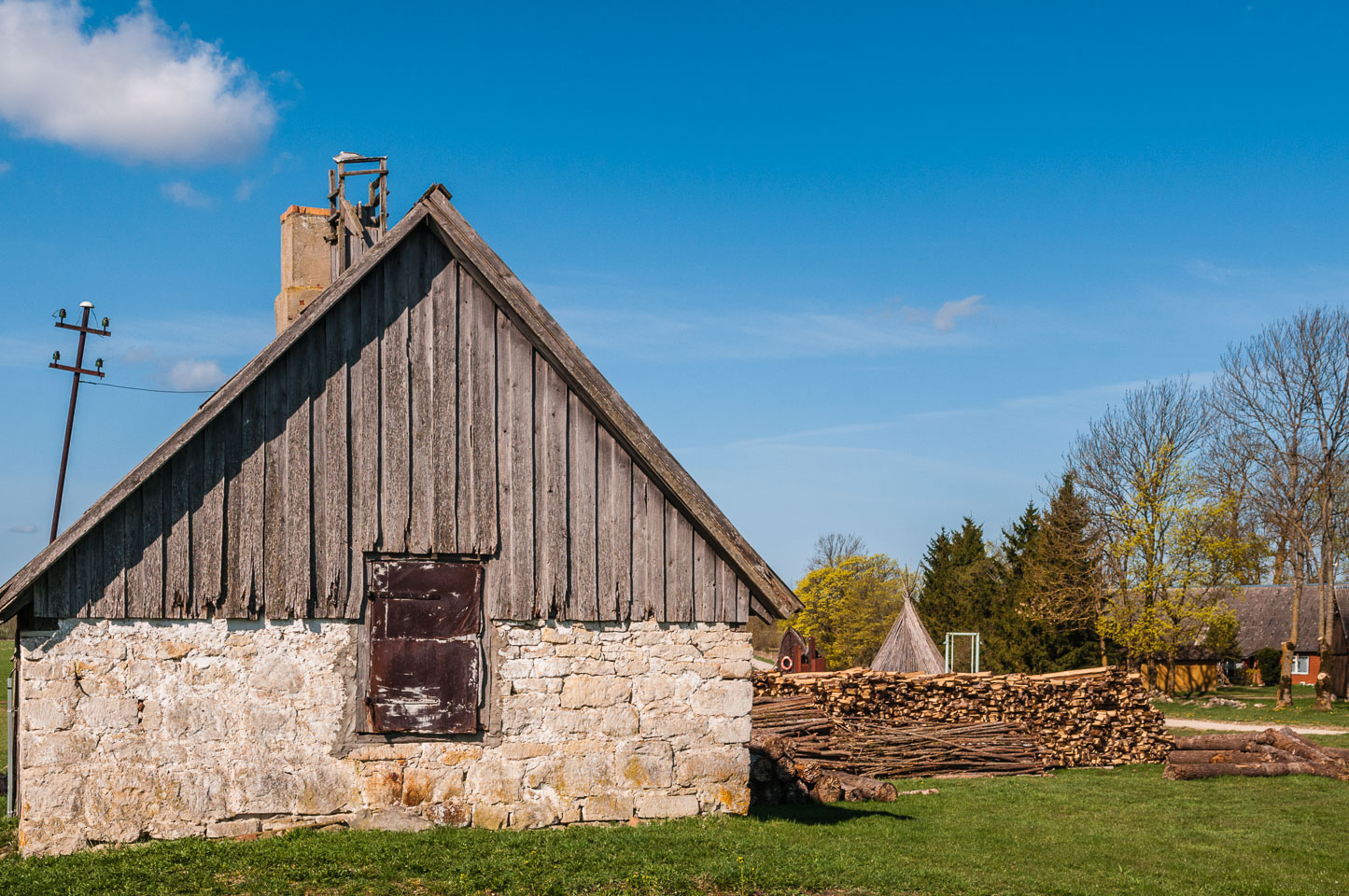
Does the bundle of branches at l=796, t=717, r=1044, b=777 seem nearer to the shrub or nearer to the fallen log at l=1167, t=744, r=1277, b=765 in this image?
the fallen log at l=1167, t=744, r=1277, b=765

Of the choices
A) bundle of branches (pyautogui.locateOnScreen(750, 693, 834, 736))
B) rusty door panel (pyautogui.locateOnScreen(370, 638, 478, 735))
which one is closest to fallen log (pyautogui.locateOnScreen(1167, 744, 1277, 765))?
bundle of branches (pyautogui.locateOnScreen(750, 693, 834, 736))

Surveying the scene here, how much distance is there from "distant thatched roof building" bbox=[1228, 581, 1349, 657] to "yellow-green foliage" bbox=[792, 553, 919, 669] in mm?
16378

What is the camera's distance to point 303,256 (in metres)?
13.8

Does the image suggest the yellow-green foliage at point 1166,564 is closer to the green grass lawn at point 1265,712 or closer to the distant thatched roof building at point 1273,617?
the green grass lawn at point 1265,712

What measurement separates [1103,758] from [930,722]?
11.9 feet

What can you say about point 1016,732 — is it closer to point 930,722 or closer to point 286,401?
point 930,722

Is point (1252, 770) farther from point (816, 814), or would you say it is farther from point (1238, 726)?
point (1238, 726)

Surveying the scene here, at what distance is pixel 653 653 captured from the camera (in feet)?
34.5

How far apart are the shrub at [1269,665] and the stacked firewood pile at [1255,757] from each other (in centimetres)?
3441

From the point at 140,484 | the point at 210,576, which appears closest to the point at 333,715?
the point at 210,576

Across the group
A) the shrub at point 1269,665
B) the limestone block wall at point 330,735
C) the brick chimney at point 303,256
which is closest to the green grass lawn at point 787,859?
the limestone block wall at point 330,735

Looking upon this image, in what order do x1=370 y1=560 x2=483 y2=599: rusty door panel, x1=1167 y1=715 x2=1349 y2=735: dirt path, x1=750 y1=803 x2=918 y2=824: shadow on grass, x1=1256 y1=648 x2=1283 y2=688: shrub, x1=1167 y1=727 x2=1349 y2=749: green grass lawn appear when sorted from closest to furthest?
x1=370 y1=560 x2=483 y2=599: rusty door panel < x1=750 y1=803 x2=918 y2=824: shadow on grass < x1=1167 y1=727 x2=1349 y2=749: green grass lawn < x1=1167 y1=715 x2=1349 y2=735: dirt path < x1=1256 y1=648 x2=1283 y2=688: shrub

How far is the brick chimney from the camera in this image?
1370 centimetres

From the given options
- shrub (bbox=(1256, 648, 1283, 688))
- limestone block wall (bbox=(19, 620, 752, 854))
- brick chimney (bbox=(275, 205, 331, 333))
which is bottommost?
shrub (bbox=(1256, 648, 1283, 688))
